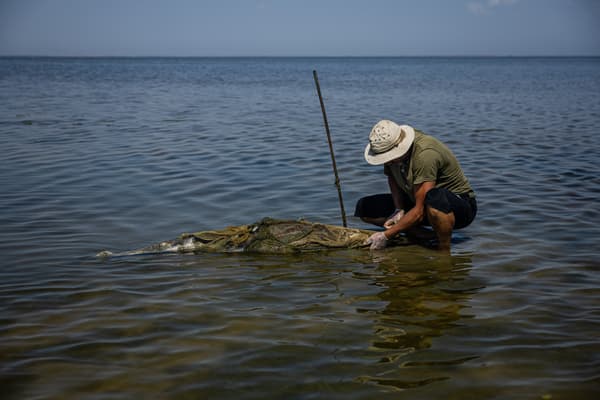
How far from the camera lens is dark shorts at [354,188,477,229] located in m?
5.88

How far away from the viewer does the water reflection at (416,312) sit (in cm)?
369

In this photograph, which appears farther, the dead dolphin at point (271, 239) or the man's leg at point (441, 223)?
the dead dolphin at point (271, 239)

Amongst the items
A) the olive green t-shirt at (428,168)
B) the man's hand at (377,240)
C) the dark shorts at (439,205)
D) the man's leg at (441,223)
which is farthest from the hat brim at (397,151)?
the man's hand at (377,240)

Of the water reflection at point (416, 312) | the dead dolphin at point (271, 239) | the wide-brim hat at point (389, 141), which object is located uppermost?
the wide-brim hat at point (389, 141)

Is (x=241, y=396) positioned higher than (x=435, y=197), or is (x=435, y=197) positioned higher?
(x=435, y=197)

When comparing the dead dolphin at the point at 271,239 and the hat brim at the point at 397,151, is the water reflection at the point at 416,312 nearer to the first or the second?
the dead dolphin at the point at 271,239

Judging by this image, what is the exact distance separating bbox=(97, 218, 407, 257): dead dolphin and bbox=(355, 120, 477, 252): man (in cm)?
37

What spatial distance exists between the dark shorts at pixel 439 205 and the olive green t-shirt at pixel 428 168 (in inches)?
6.7

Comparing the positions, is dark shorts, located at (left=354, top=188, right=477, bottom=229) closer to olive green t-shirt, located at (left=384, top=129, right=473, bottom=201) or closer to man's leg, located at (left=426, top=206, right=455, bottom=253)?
man's leg, located at (left=426, top=206, right=455, bottom=253)

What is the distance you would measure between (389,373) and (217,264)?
9.40 ft

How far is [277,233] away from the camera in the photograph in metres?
6.32

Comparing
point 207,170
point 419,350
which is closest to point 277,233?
point 419,350

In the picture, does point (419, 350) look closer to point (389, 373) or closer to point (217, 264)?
point (389, 373)

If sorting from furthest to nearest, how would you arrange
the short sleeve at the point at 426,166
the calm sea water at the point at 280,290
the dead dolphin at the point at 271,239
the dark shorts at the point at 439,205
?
the dead dolphin at the point at 271,239 < the dark shorts at the point at 439,205 < the short sleeve at the point at 426,166 < the calm sea water at the point at 280,290
